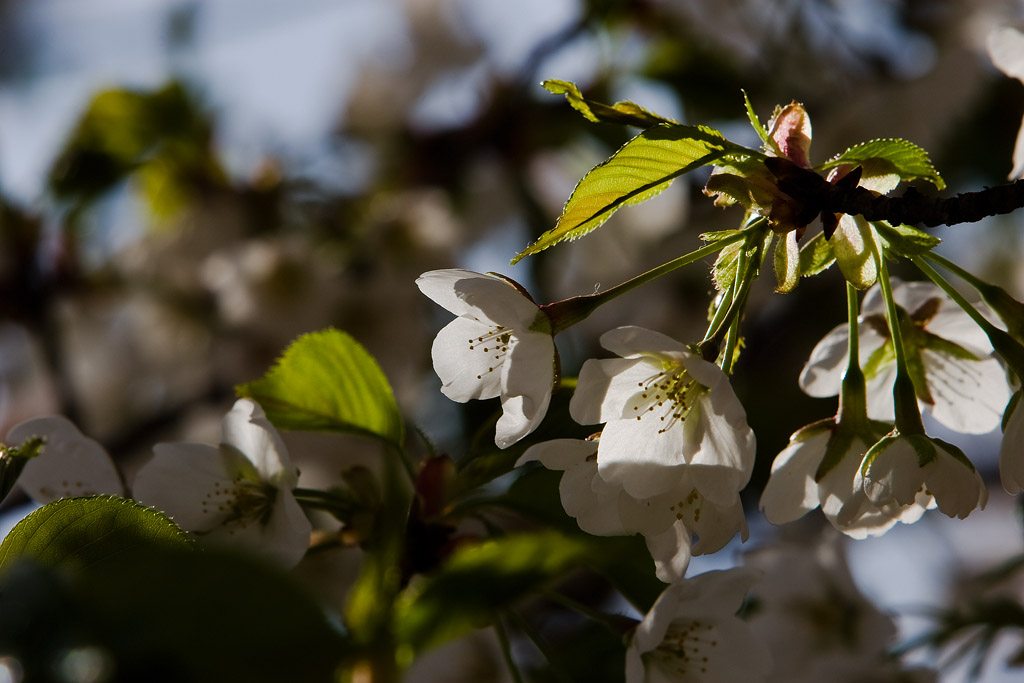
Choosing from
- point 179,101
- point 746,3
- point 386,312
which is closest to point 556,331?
point 386,312

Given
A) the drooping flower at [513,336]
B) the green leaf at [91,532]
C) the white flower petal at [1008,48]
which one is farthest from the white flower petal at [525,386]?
the white flower petal at [1008,48]

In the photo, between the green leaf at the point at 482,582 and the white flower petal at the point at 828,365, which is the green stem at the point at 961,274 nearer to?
the white flower petal at the point at 828,365

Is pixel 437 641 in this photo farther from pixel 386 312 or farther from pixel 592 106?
pixel 386 312

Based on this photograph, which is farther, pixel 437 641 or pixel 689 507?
pixel 689 507

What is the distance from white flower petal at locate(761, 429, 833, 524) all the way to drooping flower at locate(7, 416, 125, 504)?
1.56ft

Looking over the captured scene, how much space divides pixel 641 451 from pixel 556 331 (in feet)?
0.32

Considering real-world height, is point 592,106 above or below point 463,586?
above

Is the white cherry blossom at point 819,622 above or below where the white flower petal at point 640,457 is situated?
below

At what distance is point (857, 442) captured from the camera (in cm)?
61

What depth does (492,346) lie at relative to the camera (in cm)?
68

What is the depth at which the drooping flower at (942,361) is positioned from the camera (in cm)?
69

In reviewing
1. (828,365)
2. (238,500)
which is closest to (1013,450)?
(828,365)

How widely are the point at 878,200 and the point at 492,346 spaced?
0.28 m

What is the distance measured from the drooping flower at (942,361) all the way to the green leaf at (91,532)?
1.63 ft
